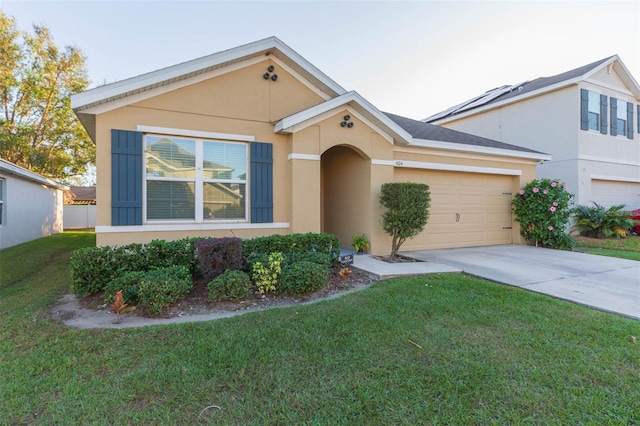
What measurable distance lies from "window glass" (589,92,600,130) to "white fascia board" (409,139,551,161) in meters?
4.06

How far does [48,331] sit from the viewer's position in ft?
11.7

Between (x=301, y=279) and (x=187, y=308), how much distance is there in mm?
1647

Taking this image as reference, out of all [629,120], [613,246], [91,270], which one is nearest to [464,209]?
[613,246]

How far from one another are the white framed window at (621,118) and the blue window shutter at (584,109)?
8.30 feet

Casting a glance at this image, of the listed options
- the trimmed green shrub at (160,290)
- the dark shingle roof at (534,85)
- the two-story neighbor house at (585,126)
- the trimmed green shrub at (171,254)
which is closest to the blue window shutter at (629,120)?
the two-story neighbor house at (585,126)

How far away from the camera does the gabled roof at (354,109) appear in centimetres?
671

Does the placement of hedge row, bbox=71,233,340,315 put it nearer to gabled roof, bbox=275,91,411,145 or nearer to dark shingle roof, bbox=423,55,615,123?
gabled roof, bbox=275,91,411,145

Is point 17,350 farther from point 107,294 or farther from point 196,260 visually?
point 196,260

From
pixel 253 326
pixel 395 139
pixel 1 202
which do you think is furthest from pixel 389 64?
pixel 1 202

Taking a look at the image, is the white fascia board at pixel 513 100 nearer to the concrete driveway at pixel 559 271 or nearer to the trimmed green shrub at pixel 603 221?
the trimmed green shrub at pixel 603 221

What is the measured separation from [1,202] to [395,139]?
13.4 metres

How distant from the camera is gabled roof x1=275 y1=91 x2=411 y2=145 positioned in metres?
6.71

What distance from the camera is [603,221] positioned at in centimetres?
1130

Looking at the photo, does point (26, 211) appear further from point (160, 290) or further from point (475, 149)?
point (475, 149)
